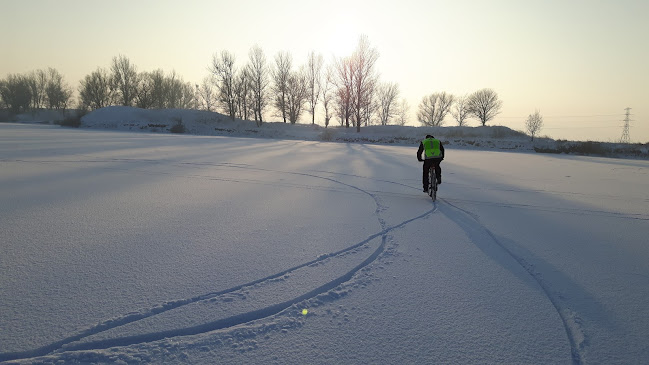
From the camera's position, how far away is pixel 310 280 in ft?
9.43

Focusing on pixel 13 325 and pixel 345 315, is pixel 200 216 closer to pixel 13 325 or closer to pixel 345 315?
pixel 13 325

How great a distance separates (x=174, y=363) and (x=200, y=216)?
3101 mm

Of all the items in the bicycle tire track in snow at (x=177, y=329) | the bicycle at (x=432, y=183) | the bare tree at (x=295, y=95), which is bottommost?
the bicycle tire track in snow at (x=177, y=329)

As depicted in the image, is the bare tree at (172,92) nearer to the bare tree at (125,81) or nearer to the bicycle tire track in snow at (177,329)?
the bare tree at (125,81)

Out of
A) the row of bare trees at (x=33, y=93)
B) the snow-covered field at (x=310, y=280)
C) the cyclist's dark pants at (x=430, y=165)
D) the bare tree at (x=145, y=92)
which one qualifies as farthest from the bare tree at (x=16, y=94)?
the cyclist's dark pants at (x=430, y=165)

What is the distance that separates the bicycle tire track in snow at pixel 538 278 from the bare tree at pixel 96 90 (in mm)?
71787

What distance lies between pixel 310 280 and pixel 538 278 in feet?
7.67

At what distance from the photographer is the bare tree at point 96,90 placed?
58.4 m

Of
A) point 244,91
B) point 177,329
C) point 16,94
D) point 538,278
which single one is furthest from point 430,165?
point 16,94

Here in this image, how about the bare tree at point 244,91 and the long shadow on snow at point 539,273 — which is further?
the bare tree at point 244,91

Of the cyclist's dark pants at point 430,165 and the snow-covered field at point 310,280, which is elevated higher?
the cyclist's dark pants at point 430,165

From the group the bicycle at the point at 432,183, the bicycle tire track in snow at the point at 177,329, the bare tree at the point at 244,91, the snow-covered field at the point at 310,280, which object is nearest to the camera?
the bicycle tire track in snow at the point at 177,329

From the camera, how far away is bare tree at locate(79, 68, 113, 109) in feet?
192

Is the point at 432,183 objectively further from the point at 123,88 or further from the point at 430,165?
the point at 123,88
